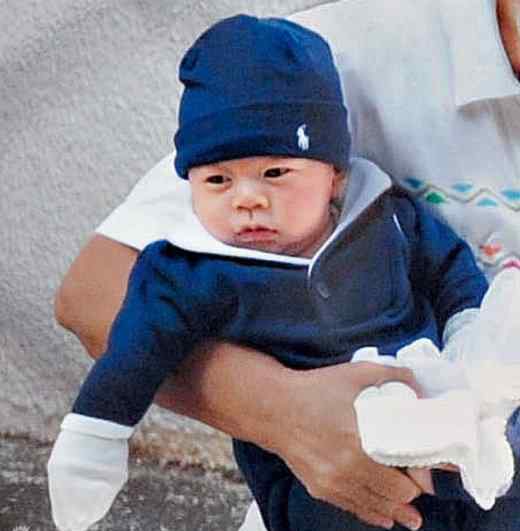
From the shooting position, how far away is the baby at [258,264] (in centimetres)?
129

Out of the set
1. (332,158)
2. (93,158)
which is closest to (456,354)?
(332,158)

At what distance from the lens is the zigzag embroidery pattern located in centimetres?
138

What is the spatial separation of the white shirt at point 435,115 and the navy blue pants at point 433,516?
24 cm

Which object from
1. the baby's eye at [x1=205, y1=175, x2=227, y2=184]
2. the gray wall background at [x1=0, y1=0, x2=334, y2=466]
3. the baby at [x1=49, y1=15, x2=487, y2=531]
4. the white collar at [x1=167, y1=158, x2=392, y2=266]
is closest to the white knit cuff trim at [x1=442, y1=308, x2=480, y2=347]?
the baby at [x1=49, y1=15, x2=487, y2=531]

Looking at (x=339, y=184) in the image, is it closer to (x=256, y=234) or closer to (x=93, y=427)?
(x=256, y=234)

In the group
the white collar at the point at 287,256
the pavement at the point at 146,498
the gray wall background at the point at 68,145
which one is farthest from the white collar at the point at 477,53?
the pavement at the point at 146,498

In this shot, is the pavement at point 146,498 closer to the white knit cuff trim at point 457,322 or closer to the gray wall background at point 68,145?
the gray wall background at point 68,145

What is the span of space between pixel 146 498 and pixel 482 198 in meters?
1.08

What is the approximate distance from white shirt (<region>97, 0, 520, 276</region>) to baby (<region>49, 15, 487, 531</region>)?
0.07 metres

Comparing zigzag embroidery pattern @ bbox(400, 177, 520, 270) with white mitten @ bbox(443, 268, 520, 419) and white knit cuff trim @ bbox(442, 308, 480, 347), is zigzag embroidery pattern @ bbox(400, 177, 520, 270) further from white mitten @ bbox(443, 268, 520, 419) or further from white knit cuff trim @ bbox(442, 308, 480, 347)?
white mitten @ bbox(443, 268, 520, 419)

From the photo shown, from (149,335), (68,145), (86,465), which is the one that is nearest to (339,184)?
(149,335)

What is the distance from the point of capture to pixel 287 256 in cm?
131

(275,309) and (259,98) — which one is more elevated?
(259,98)

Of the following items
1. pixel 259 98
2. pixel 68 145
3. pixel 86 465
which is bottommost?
pixel 68 145
